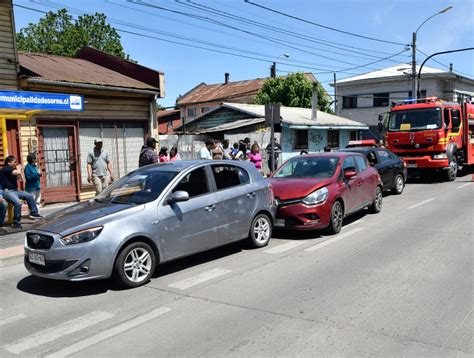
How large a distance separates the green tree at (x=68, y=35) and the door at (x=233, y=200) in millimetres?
35339

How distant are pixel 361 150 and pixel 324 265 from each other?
7478mm

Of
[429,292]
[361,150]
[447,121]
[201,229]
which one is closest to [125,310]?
[201,229]

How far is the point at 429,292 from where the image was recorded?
5.17m

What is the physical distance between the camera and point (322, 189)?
27.1ft

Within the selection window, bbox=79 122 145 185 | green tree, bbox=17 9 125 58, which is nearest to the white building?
green tree, bbox=17 9 125 58

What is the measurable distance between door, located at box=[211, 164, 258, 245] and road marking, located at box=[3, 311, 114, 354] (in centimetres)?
245

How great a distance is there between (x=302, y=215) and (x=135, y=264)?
11.2 ft

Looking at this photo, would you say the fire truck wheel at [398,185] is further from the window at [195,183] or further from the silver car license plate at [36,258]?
the silver car license plate at [36,258]

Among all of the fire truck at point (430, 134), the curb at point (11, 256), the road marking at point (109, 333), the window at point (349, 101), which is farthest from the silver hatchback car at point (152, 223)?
the window at point (349, 101)

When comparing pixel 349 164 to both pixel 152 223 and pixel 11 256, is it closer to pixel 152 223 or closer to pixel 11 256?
pixel 152 223

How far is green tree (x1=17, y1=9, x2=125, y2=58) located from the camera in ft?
126

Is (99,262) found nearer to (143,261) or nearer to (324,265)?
(143,261)

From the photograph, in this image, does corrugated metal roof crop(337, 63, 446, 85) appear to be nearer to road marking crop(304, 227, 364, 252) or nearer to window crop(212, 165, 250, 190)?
road marking crop(304, 227, 364, 252)

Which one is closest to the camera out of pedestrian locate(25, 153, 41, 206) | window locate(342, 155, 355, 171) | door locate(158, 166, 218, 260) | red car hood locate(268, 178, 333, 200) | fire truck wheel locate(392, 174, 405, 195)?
door locate(158, 166, 218, 260)
